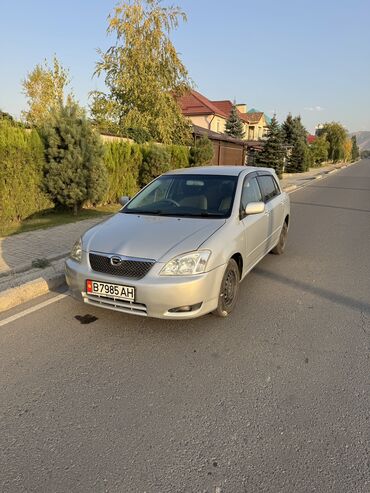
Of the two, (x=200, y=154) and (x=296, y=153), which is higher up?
(x=200, y=154)

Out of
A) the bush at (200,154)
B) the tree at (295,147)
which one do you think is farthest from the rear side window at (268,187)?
the tree at (295,147)

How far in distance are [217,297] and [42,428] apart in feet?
6.19

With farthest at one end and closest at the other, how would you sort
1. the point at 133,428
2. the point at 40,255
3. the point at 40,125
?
the point at 40,125 → the point at 40,255 → the point at 133,428

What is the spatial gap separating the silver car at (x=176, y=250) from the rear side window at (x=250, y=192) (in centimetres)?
2

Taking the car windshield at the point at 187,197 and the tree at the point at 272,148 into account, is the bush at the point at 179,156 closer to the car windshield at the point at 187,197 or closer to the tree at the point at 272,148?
the car windshield at the point at 187,197

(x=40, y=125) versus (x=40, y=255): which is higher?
(x=40, y=125)

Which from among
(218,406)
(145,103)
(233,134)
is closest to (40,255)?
(218,406)

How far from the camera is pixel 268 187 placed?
5.84 m

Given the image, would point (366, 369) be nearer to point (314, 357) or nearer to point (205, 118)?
point (314, 357)

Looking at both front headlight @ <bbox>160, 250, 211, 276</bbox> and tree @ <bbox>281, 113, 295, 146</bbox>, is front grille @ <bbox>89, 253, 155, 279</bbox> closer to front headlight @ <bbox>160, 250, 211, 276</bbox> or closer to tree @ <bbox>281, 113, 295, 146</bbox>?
front headlight @ <bbox>160, 250, 211, 276</bbox>

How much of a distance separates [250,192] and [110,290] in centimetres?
245

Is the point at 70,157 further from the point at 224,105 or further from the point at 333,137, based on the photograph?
the point at 333,137

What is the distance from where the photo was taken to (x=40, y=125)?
9.37 m

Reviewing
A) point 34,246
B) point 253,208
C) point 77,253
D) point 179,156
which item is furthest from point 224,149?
point 77,253
